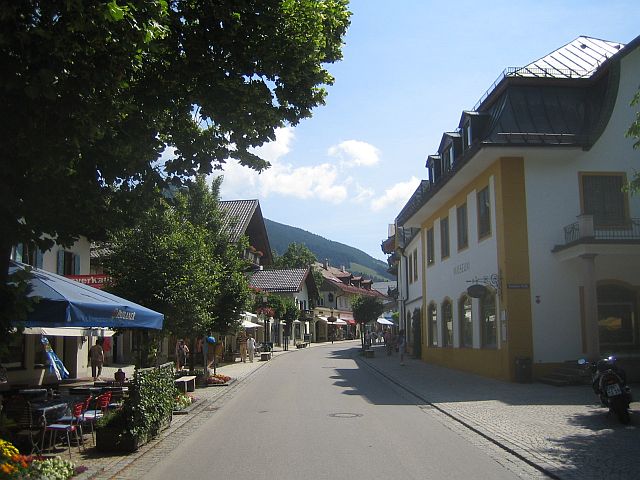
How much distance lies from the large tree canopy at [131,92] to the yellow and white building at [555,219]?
12.6m

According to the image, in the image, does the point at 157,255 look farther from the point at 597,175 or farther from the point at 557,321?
the point at 597,175

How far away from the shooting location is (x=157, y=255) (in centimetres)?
1742

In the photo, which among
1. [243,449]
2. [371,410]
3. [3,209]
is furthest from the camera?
[371,410]

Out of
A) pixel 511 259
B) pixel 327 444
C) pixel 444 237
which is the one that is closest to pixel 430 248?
pixel 444 237

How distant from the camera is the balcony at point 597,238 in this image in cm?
1838

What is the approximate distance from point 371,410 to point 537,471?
6.37 metres

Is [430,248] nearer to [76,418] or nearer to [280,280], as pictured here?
[76,418]

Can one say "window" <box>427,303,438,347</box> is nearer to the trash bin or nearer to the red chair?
the trash bin

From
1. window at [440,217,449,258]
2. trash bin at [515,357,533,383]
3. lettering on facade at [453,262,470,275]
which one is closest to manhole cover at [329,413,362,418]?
trash bin at [515,357,533,383]

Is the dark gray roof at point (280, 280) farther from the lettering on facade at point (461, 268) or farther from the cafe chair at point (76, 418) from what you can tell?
the cafe chair at point (76, 418)

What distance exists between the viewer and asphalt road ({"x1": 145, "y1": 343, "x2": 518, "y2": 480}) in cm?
797

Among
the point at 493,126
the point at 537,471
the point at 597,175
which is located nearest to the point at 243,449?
the point at 537,471

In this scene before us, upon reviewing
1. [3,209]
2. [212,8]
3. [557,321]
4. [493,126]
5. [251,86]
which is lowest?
[557,321]

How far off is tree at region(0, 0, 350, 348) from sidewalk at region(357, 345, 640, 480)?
18.8 feet
